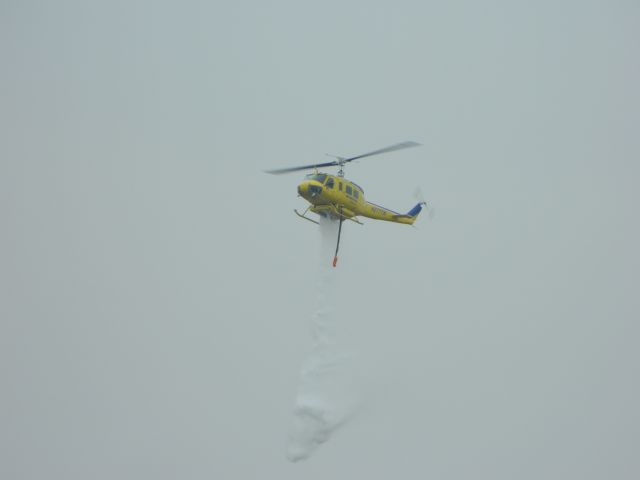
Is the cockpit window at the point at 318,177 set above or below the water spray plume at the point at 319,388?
above

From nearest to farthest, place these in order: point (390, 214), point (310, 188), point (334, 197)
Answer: point (310, 188) → point (334, 197) → point (390, 214)

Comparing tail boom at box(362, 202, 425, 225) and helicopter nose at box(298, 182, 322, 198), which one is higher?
helicopter nose at box(298, 182, 322, 198)

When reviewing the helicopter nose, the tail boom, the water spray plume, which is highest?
the helicopter nose

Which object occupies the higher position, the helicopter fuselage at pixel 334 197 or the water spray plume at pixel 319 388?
the helicopter fuselage at pixel 334 197

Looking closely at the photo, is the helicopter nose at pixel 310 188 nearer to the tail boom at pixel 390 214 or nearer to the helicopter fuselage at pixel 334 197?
the helicopter fuselage at pixel 334 197

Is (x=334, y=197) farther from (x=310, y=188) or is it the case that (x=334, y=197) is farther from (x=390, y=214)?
(x=390, y=214)

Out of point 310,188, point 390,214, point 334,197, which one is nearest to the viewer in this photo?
point 310,188

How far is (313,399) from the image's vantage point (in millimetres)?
49375

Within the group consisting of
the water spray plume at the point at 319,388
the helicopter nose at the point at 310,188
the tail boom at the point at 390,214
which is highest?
the helicopter nose at the point at 310,188

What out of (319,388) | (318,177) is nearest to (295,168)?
(318,177)

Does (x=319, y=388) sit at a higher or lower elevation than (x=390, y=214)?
lower

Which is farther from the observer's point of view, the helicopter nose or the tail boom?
the tail boom

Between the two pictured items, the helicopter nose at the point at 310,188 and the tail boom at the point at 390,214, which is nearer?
the helicopter nose at the point at 310,188

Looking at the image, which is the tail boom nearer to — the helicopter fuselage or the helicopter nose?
the helicopter fuselage
